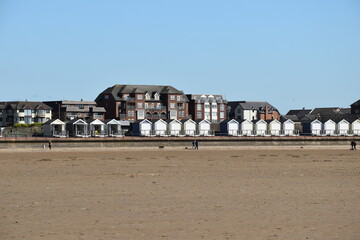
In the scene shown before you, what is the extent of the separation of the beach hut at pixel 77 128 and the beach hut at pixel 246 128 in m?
26.7

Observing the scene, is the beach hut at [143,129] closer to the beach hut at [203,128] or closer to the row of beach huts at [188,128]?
the row of beach huts at [188,128]

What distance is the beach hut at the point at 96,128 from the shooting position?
320ft

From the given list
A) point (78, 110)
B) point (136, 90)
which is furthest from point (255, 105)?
point (78, 110)

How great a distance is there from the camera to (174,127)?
344ft

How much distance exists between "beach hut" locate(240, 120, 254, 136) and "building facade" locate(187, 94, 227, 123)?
2371 cm

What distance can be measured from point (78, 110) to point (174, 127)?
28.1 meters

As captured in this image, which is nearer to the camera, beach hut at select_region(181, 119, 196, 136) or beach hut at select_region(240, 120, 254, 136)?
beach hut at select_region(181, 119, 196, 136)

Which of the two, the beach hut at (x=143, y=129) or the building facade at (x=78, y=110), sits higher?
the building facade at (x=78, y=110)

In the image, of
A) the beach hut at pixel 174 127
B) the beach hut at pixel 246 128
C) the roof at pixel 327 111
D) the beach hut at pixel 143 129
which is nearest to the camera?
the beach hut at pixel 143 129

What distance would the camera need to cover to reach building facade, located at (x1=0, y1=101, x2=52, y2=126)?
4990 inches

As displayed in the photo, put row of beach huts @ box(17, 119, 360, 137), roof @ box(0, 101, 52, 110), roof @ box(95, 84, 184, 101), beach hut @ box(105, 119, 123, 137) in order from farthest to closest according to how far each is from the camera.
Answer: roof @ box(0, 101, 52, 110)
roof @ box(95, 84, 184, 101)
beach hut @ box(105, 119, 123, 137)
row of beach huts @ box(17, 119, 360, 137)

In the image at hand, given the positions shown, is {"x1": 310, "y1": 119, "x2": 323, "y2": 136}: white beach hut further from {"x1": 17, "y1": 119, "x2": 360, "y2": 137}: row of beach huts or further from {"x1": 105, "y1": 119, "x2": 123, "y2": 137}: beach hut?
{"x1": 105, "y1": 119, "x2": 123, "y2": 137}: beach hut

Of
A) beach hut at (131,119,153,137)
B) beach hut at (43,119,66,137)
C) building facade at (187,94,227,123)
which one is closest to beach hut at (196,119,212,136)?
beach hut at (131,119,153,137)

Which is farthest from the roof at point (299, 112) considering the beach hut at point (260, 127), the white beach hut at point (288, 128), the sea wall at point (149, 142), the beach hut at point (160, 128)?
the sea wall at point (149, 142)
